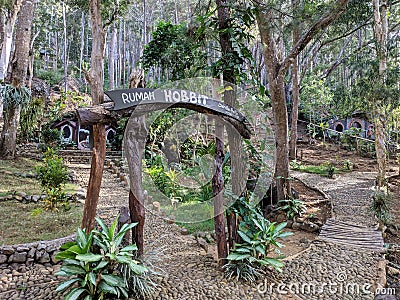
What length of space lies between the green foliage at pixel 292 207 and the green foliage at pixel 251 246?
217 centimetres

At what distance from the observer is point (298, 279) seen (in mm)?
4184

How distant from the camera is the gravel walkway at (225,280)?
3.59 meters

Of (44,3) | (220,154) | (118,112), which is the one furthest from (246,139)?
(44,3)

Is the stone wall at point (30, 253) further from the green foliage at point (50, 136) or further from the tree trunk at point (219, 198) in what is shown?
the green foliage at point (50, 136)

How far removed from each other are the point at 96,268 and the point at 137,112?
1603mm

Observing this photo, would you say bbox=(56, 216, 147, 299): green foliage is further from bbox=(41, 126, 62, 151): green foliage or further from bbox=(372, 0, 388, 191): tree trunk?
bbox=(41, 126, 62, 151): green foliage

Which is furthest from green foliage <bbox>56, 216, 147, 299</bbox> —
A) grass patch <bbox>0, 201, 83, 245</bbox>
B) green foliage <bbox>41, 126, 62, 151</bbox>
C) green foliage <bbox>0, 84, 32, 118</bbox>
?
green foliage <bbox>41, 126, 62, 151</bbox>

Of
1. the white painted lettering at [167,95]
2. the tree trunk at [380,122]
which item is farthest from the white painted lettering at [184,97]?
the tree trunk at [380,122]

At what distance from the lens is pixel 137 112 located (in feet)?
11.4

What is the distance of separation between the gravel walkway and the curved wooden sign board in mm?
1707

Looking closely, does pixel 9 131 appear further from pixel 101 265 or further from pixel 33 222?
pixel 101 265

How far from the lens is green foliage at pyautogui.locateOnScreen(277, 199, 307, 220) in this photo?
6.66 meters

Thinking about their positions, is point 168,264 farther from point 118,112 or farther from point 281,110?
point 281,110

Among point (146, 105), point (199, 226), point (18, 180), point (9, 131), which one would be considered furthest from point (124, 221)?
point (9, 131)
